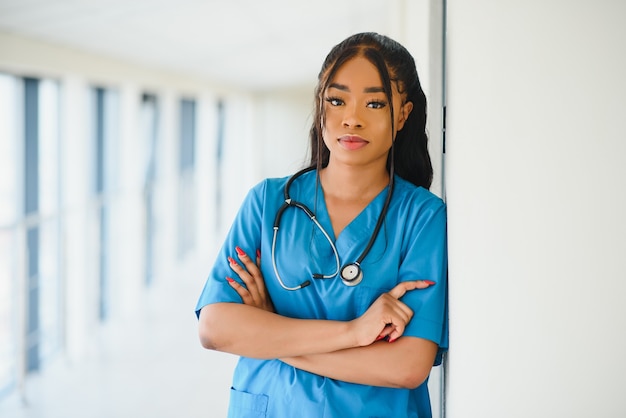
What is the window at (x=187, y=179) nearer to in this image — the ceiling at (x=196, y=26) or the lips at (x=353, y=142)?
the ceiling at (x=196, y=26)

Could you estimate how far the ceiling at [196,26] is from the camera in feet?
6.59

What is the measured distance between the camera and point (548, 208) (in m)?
0.41

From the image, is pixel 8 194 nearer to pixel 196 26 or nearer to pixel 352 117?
pixel 196 26

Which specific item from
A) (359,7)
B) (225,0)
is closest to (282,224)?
(225,0)

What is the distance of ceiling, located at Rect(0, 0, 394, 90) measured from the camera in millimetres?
2008

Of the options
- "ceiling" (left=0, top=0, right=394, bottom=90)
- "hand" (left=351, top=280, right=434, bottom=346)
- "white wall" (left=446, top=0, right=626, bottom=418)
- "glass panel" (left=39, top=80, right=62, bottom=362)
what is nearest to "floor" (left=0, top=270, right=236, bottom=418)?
"glass panel" (left=39, top=80, right=62, bottom=362)

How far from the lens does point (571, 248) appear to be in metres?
0.39

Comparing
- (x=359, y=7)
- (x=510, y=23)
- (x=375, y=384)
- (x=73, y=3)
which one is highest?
(x=359, y=7)

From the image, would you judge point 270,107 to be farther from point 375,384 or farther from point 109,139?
point 375,384

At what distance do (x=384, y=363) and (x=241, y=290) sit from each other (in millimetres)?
198

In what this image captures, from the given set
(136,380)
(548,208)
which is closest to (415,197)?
(548,208)

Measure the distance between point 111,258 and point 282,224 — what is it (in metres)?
2.80

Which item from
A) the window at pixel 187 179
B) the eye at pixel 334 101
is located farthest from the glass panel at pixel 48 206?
the eye at pixel 334 101

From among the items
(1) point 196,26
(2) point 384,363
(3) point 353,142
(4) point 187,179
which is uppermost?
(1) point 196,26
